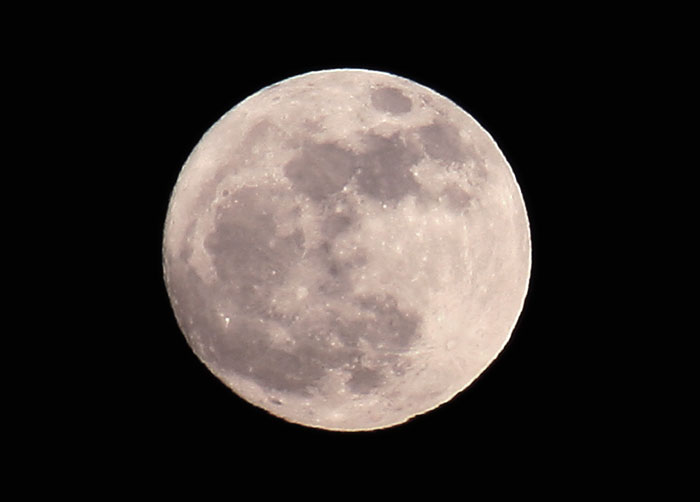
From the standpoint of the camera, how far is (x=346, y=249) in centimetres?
406

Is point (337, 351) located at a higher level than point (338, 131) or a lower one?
lower

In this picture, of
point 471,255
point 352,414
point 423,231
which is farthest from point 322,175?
point 352,414

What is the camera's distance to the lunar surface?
4086mm

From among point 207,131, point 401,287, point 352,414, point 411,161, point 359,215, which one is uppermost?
point 207,131

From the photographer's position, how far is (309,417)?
462cm

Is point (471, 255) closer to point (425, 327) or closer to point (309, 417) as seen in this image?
Answer: point (425, 327)

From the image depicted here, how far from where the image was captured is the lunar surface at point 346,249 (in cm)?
409

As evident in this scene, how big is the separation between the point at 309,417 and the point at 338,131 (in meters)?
1.57

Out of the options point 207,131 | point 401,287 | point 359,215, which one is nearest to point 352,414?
point 401,287

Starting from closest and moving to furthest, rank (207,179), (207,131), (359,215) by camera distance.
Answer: (359,215), (207,179), (207,131)

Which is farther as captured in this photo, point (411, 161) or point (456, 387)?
point (456, 387)

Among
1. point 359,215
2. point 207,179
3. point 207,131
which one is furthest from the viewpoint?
point 207,131

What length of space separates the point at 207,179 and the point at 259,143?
352mm

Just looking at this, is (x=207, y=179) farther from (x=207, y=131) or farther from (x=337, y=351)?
(x=337, y=351)
